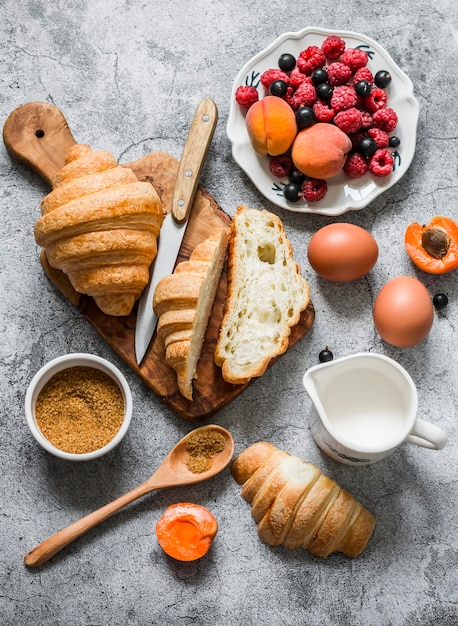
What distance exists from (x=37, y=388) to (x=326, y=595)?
109 cm

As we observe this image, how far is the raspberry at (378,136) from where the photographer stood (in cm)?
220

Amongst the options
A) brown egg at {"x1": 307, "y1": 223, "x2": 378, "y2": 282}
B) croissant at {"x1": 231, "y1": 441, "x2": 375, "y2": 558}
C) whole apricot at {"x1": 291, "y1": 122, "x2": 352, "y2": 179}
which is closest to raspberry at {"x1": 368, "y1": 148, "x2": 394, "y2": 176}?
whole apricot at {"x1": 291, "y1": 122, "x2": 352, "y2": 179}

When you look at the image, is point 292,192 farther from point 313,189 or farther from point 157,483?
point 157,483

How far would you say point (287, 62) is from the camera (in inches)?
87.4

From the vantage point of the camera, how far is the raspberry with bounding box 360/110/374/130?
220 cm

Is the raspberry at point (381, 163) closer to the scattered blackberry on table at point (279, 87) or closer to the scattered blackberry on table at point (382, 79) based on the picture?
the scattered blackberry on table at point (382, 79)

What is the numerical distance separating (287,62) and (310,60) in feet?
0.24

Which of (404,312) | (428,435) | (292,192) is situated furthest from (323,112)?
(428,435)

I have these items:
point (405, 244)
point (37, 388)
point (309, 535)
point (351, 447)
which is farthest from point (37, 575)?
point (405, 244)

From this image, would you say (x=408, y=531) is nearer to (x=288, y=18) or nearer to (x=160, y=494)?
(x=160, y=494)

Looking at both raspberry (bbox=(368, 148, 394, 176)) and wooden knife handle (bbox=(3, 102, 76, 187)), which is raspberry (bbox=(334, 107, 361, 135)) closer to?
raspberry (bbox=(368, 148, 394, 176))

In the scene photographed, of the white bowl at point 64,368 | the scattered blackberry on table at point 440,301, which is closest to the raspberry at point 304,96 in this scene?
the scattered blackberry on table at point 440,301

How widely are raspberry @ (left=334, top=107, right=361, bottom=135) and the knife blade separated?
1.26ft

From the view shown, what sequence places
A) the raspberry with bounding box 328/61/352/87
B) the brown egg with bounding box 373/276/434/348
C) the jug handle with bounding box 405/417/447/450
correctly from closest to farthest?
1. the jug handle with bounding box 405/417/447/450
2. the brown egg with bounding box 373/276/434/348
3. the raspberry with bounding box 328/61/352/87
